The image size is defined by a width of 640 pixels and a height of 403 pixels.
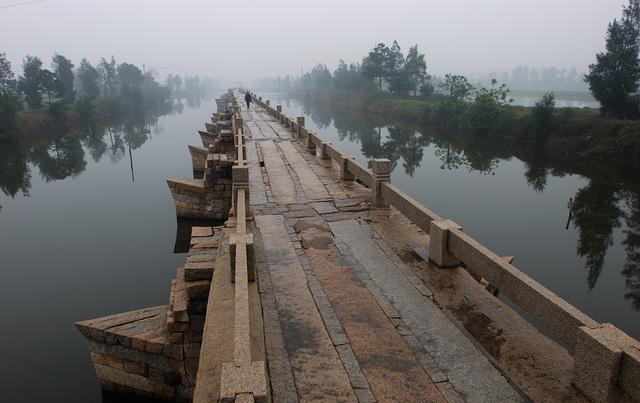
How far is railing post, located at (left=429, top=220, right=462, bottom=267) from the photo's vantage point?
5898 mm

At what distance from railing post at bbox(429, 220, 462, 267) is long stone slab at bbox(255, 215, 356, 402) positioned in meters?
1.85

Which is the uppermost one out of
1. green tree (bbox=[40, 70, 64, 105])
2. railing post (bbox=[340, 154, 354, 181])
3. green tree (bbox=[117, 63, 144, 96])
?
green tree (bbox=[117, 63, 144, 96])

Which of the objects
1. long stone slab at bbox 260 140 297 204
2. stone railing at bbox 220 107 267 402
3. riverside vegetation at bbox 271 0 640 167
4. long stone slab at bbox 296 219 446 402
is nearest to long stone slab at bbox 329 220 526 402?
long stone slab at bbox 296 219 446 402

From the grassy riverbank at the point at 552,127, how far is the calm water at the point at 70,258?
2534cm

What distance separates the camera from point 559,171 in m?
26.4

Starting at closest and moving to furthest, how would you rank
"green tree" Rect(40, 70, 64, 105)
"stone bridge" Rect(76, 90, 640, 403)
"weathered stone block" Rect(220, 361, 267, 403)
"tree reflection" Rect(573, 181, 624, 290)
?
"weathered stone block" Rect(220, 361, 267, 403)
"stone bridge" Rect(76, 90, 640, 403)
"tree reflection" Rect(573, 181, 624, 290)
"green tree" Rect(40, 70, 64, 105)

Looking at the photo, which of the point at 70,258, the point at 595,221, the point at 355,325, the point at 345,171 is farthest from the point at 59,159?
the point at 355,325

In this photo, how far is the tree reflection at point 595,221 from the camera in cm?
1434

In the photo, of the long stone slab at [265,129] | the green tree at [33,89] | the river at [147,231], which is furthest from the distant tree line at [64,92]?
the long stone slab at [265,129]

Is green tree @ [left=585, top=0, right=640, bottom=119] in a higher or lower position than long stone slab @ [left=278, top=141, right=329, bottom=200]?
higher

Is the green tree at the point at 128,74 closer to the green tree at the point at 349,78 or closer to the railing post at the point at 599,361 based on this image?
the green tree at the point at 349,78

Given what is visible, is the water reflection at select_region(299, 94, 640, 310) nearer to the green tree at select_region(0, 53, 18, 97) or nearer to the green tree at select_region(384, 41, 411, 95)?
the green tree at select_region(384, 41, 411, 95)

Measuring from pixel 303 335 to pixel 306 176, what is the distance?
7230 mm

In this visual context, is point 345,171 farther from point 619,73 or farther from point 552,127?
point 619,73
